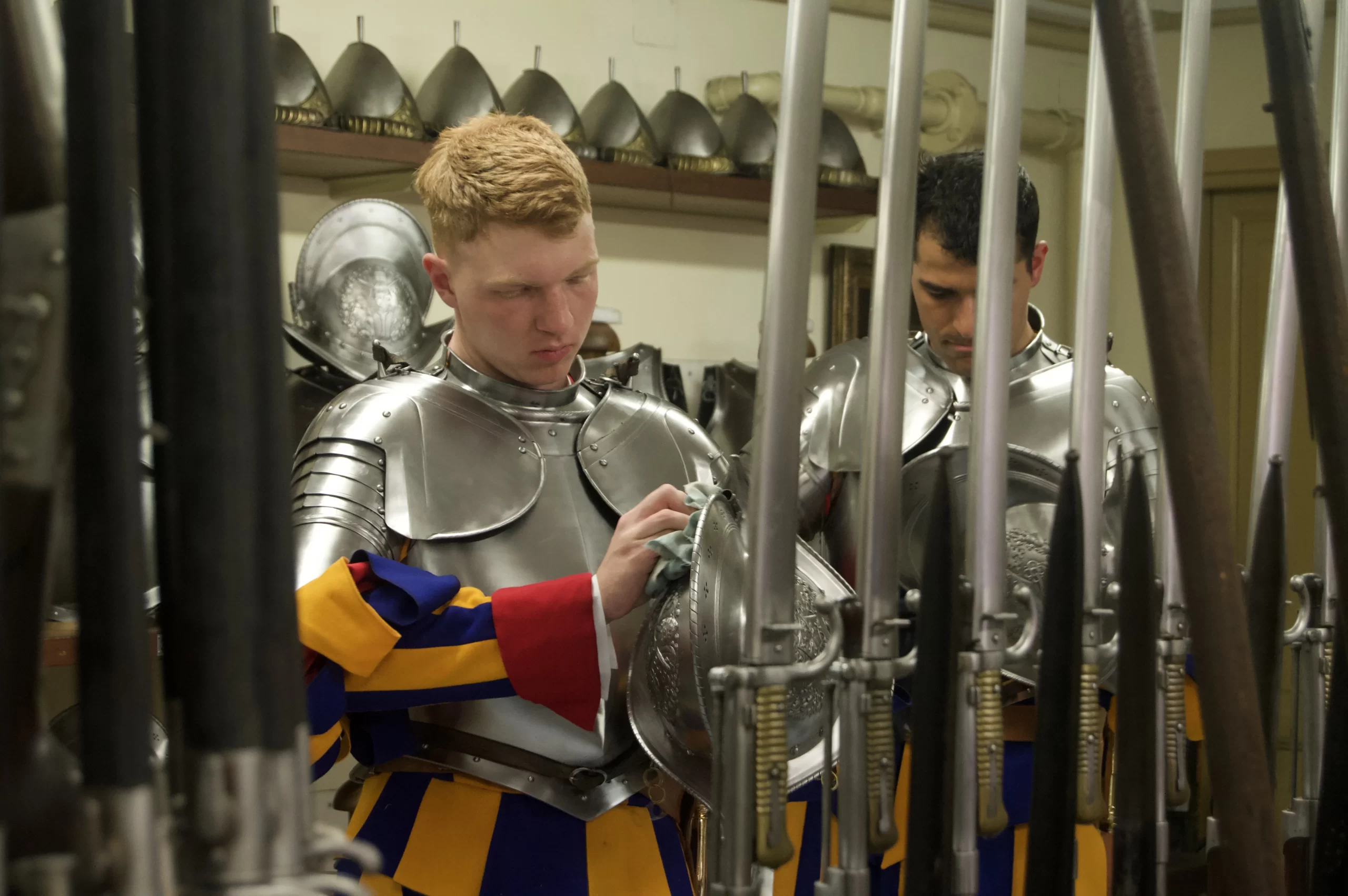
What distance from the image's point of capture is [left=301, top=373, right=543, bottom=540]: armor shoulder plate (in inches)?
49.4

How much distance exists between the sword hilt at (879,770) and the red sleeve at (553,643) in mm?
537

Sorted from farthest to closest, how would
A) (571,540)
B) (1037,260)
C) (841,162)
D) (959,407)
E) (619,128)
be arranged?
(841,162)
(619,128)
(1037,260)
(959,407)
(571,540)

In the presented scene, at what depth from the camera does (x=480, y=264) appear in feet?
4.16

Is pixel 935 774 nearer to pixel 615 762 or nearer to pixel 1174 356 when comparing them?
pixel 1174 356

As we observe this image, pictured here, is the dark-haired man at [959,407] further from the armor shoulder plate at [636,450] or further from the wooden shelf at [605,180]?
the wooden shelf at [605,180]

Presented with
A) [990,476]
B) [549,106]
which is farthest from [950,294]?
[549,106]

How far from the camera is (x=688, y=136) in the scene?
3.30m

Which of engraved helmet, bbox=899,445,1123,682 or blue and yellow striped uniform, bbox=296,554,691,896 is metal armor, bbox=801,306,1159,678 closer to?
engraved helmet, bbox=899,445,1123,682

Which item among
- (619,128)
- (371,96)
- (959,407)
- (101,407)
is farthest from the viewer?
(619,128)

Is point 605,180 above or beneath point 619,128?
beneath

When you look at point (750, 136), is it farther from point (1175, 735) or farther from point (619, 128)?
point (1175, 735)

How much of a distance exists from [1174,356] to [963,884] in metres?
0.27

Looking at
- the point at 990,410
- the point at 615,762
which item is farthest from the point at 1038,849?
the point at 615,762

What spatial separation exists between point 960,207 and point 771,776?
42.6 inches
